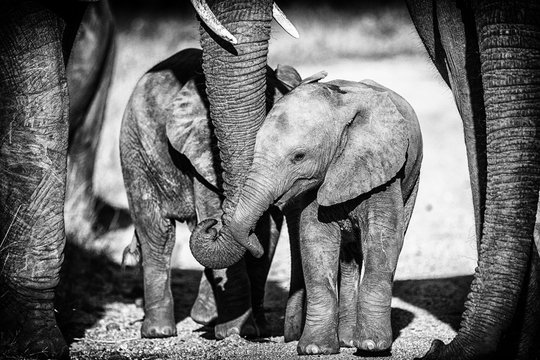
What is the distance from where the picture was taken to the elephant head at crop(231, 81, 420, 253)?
21.9 feet

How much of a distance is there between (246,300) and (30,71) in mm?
1944

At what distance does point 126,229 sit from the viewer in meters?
11.4

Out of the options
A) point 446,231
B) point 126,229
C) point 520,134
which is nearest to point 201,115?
point 520,134

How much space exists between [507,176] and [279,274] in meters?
4.42

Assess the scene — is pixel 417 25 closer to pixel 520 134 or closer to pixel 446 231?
pixel 520 134

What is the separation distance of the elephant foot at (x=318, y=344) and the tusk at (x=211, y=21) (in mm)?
1652

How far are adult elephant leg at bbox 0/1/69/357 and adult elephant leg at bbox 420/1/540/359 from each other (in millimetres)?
2504

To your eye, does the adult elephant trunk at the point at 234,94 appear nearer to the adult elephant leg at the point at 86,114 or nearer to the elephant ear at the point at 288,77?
the elephant ear at the point at 288,77

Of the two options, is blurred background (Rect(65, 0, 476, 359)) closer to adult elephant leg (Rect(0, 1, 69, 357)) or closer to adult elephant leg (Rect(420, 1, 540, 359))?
adult elephant leg (Rect(0, 1, 69, 357))

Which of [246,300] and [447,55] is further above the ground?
[447,55]

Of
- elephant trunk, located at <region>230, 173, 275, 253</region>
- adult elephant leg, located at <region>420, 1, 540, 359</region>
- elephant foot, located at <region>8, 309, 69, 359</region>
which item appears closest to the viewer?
adult elephant leg, located at <region>420, 1, 540, 359</region>

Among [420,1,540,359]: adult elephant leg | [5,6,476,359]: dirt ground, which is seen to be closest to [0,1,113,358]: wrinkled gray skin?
[5,6,476,359]: dirt ground

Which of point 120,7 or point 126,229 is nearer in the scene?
point 126,229

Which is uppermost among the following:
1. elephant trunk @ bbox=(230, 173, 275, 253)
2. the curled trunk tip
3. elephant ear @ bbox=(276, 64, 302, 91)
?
elephant ear @ bbox=(276, 64, 302, 91)
